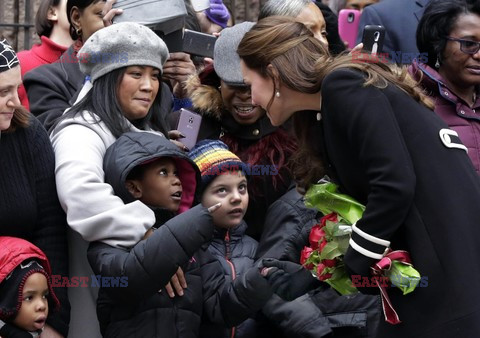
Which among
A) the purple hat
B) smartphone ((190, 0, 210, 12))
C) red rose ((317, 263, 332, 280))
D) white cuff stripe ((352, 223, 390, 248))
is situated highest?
white cuff stripe ((352, 223, 390, 248))

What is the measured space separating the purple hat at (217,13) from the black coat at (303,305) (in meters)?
1.81

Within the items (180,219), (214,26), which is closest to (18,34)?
(214,26)

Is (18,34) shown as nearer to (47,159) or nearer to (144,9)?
(144,9)

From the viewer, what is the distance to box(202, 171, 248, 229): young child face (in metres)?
4.80

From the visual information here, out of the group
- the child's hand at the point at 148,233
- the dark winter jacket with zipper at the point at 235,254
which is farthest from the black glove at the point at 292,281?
the dark winter jacket with zipper at the point at 235,254

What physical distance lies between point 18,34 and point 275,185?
2.99 m

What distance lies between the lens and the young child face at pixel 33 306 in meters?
3.99

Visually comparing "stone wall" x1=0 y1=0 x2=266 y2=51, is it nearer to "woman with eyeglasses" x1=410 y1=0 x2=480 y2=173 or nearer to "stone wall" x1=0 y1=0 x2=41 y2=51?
"stone wall" x1=0 y1=0 x2=41 y2=51

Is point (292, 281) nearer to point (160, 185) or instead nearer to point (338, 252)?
point (338, 252)

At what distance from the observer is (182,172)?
450 centimetres

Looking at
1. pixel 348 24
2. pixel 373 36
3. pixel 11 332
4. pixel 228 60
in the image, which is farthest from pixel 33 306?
pixel 348 24

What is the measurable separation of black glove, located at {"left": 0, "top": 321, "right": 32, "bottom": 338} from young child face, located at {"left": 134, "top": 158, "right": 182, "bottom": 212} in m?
0.80

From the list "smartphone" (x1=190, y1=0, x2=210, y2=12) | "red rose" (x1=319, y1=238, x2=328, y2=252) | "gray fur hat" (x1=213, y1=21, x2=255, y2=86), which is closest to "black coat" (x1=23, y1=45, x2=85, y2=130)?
"gray fur hat" (x1=213, y1=21, x2=255, y2=86)

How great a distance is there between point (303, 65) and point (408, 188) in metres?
0.63
